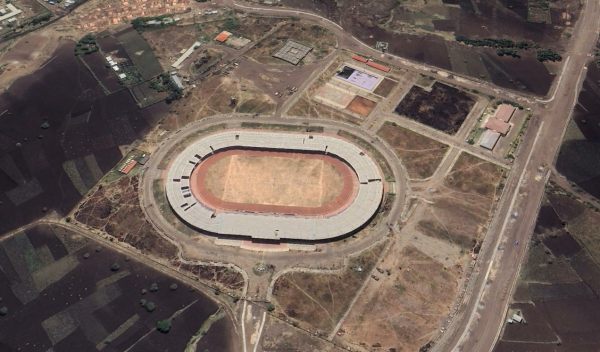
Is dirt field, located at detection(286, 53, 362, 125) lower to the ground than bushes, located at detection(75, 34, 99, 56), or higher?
lower

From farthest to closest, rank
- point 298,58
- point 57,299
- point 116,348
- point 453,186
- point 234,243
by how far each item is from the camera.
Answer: point 298,58
point 453,186
point 234,243
point 57,299
point 116,348

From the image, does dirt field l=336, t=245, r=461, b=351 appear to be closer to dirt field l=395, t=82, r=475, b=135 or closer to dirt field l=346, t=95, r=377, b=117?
dirt field l=395, t=82, r=475, b=135

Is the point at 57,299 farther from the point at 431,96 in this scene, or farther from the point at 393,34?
the point at 393,34

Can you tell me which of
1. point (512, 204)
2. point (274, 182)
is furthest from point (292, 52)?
point (512, 204)

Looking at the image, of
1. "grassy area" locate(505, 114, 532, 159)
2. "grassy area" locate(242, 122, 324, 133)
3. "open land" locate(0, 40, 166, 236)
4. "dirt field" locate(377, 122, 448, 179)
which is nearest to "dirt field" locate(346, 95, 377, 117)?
"dirt field" locate(377, 122, 448, 179)

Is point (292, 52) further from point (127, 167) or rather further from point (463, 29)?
point (127, 167)

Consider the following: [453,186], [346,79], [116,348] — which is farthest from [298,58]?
[116,348]
